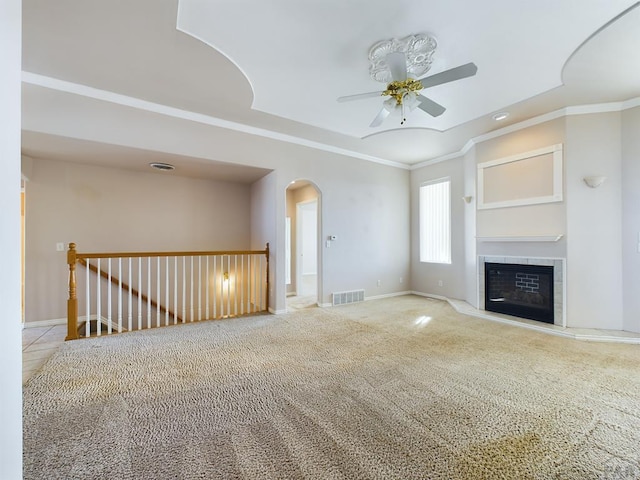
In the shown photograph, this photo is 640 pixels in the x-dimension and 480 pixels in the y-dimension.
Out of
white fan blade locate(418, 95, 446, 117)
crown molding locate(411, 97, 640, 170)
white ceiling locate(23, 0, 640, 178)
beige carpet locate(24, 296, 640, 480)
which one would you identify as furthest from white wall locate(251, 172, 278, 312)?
crown molding locate(411, 97, 640, 170)

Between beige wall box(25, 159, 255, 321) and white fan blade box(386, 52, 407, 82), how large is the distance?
3928 mm

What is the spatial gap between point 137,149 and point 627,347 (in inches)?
247

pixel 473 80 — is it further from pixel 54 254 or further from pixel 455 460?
pixel 54 254

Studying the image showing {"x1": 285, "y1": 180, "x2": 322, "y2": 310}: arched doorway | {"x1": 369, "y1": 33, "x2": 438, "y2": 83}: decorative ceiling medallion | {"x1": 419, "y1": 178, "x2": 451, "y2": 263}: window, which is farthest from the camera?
{"x1": 285, "y1": 180, "x2": 322, "y2": 310}: arched doorway

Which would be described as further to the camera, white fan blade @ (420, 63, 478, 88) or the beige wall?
the beige wall

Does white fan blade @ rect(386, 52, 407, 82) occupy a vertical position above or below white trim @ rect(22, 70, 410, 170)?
below

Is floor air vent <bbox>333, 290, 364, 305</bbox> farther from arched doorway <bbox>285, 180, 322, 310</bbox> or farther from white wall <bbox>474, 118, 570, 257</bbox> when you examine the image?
white wall <bbox>474, 118, 570, 257</bbox>

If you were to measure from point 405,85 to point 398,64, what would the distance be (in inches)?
13.8

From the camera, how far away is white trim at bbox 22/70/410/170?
3.00m

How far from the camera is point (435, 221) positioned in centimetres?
601

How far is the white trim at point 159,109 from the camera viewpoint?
2996mm

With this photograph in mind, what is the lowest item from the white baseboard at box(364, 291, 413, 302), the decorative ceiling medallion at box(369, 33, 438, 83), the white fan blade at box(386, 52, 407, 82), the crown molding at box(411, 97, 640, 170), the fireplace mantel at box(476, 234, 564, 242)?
the white baseboard at box(364, 291, 413, 302)

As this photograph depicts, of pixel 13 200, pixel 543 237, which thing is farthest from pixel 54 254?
pixel 543 237

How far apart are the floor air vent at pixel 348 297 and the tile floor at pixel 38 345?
391 centimetres
